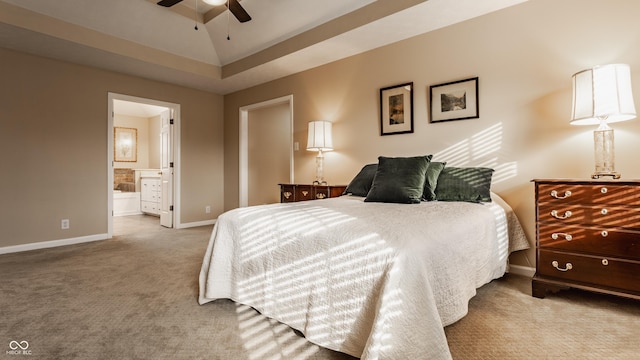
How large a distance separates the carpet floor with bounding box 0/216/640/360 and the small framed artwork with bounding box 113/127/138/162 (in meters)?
5.39

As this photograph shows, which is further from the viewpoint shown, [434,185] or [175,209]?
[175,209]

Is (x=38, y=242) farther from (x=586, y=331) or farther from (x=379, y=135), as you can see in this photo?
(x=586, y=331)

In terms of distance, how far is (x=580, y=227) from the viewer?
6.70ft

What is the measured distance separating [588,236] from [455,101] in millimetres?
1589

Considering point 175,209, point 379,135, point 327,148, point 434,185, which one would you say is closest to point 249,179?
point 175,209

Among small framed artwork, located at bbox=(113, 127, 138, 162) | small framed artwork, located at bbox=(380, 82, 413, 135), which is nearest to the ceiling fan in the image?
small framed artwork, located at bbox=(380, 82, 413, 135)

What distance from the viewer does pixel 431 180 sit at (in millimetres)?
2658

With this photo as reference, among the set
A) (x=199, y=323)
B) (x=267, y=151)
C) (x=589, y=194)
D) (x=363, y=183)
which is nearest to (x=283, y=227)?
(x=199, y=323)

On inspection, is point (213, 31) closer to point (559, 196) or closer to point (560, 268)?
point (559, 196)

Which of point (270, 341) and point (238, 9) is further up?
point (238, 9)

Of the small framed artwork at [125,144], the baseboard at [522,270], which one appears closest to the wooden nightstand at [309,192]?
the baseboard at [522,270]

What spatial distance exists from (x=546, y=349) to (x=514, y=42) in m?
2.43

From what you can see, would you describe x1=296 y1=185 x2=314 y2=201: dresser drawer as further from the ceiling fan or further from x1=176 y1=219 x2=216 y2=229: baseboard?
x1=176 y1=219 x2=216 y2=229: baseboard

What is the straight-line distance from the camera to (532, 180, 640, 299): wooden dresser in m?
1.88
